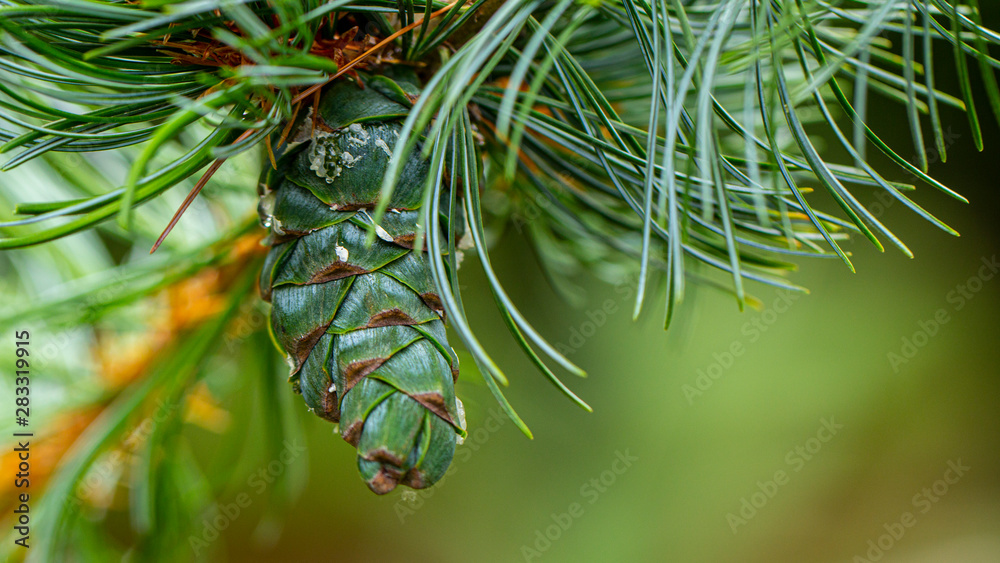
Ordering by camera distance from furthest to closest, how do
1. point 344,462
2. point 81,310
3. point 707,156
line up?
point 344,462, point 81,310, point 707,156

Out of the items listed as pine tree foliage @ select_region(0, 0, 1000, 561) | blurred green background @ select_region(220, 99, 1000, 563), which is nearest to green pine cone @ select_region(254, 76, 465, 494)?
pine tree foliage @ select_region(0, 0, 1000, 561)

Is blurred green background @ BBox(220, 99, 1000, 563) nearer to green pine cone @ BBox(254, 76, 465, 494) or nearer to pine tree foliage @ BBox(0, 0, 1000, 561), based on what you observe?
pine tree foliage @ BBox(0, 0, 1000, 561)

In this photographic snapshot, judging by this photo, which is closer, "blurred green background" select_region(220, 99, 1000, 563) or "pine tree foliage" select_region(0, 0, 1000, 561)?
"pine tree foliage" select_region(0, 0, 1000, 561)

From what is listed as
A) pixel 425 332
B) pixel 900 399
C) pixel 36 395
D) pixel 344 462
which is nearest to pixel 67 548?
pixel 36 395

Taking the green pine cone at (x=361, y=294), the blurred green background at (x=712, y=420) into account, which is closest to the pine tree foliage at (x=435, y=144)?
the green pine cone at (x=361, y=294)

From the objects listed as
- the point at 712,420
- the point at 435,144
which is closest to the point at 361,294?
the point at 435,144

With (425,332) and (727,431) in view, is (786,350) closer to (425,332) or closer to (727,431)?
(727,431)

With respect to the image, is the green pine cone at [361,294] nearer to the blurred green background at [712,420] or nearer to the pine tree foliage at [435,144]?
the pine tree foliage at [435,144]
